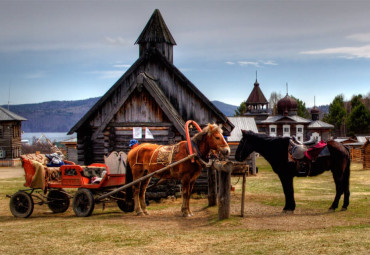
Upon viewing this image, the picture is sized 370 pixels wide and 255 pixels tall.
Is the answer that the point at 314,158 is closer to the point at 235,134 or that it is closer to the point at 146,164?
the point at 146,164

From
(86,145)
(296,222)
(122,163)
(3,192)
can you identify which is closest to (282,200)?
(296,222)

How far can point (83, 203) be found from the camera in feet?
45.1

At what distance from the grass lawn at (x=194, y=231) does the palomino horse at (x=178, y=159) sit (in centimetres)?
71

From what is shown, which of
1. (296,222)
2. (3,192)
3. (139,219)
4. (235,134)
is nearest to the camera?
(296,222)

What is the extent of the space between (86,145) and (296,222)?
1311cm

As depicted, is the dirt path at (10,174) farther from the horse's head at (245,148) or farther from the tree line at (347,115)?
the tree line at (347,115)

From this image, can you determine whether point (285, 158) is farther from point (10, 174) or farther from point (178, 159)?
point (10, 174)

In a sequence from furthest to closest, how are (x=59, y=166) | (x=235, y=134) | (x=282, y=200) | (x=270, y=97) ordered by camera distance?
(x=270, y=97) < (x=235, y=134) < (x=282, y=200) < (x=59, y=166)

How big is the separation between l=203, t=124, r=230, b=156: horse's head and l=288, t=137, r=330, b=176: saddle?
2176 millimetres

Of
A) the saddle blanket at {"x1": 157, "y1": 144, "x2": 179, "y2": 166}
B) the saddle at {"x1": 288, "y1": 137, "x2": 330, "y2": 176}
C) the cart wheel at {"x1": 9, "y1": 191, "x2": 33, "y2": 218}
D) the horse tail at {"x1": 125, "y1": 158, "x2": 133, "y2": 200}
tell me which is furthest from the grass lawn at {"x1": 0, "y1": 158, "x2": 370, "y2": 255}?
the saddle blanket at {"x1": 157, "y1": 144, "x2": 179, "y2": 166}

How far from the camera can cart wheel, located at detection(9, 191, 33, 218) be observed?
13844mm

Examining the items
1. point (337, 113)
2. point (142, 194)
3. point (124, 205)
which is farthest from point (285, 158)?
point (337, 113)

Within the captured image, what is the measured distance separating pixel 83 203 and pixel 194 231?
412 cm

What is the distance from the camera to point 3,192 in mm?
22000
